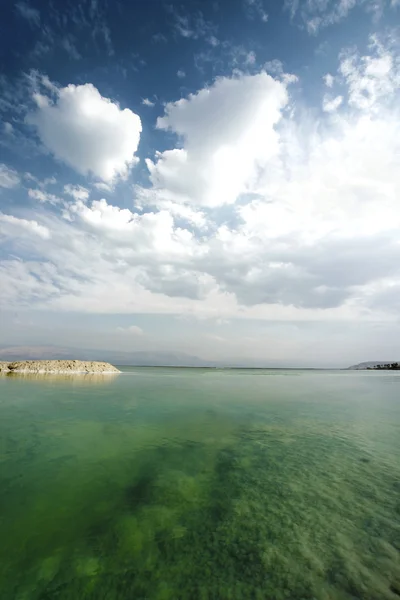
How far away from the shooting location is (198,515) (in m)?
7.06

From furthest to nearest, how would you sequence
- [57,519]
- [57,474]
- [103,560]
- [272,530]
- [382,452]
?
1. [382,452]
2. [57,474]
3. [57,519]
4. [272,530]
5. [103,560]

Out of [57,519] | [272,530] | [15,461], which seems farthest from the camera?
[15,461]

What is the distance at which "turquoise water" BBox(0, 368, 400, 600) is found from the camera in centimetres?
486

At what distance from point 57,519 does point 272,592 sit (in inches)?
205

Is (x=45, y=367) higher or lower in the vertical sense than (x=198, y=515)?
higher

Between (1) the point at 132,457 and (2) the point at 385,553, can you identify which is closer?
(2) the point at 385,553

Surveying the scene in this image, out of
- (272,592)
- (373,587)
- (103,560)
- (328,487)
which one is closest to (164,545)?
(103,560)

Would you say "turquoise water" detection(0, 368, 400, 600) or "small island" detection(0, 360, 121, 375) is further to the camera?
"small island" detection(0, 360, 121, 375)

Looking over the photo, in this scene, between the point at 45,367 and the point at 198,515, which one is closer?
the point at 198,515

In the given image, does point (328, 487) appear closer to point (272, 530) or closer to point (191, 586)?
point (272, 530)

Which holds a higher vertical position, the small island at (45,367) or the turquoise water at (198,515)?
the small island at (45,367)

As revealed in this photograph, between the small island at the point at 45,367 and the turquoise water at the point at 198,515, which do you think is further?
the small island at the point at 45,367

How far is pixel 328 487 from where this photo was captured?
889cm

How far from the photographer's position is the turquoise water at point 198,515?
486cm
